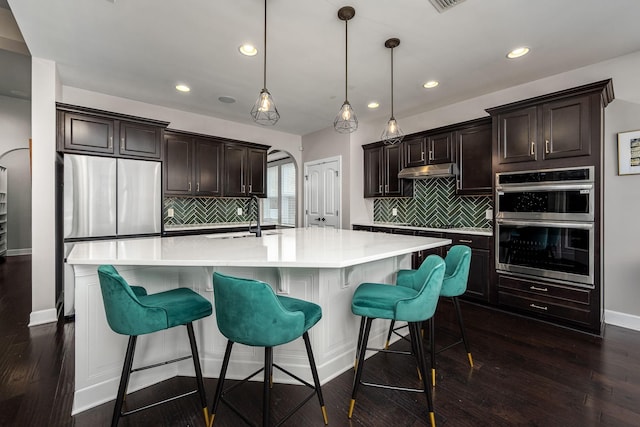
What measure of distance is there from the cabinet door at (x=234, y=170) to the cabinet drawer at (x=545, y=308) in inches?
162

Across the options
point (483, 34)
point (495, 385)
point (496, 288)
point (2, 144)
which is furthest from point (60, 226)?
point (496, 288)

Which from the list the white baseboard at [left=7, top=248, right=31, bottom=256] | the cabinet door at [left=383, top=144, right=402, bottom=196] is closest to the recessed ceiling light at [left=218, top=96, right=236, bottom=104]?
the cabinet door at [left=383, top=144, right=402, bottom=196]

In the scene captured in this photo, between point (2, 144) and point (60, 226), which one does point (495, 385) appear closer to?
point (60, 226)

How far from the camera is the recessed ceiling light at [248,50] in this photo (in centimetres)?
281

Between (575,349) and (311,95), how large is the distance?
13.1ft

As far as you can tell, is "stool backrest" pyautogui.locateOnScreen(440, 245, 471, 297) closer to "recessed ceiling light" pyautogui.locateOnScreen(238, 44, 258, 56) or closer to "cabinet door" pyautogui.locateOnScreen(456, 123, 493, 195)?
"cabinet door" pyautogui.locateOnScreen(456, 123, 493, 195)

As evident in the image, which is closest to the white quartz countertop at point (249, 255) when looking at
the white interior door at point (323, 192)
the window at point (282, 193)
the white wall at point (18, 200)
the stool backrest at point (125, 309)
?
the stool backrest at point (125, 309)

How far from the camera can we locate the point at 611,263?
3.10 meters

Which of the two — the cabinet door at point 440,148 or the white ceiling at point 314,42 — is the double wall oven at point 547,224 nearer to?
the cabinet door at point 440,148

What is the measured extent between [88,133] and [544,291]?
547cm

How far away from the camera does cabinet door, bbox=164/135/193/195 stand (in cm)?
427

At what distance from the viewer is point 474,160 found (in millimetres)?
3920

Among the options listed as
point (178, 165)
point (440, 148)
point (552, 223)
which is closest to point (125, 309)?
point (178, 165)

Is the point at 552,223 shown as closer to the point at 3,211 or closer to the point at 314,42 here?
the point at 314,42
